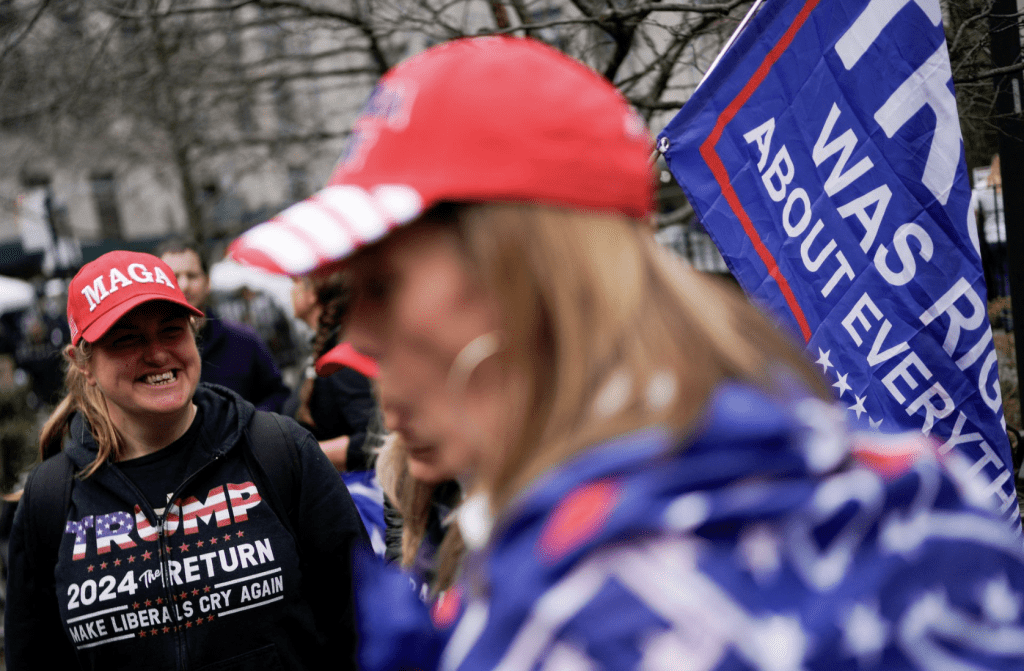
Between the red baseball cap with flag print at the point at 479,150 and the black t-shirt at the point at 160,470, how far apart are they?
161 centimetres

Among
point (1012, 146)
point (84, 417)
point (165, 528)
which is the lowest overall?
point (1012, 146)

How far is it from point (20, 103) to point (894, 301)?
8.32 meters

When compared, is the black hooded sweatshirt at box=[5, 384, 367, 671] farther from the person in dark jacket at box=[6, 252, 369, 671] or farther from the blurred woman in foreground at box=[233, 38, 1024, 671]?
the blurred woman in foreground at box=[233, 38, 1024, 671]

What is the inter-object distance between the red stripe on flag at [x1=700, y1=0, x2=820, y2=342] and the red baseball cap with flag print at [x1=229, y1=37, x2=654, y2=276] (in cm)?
175

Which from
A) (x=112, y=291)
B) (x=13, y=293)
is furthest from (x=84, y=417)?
(x=13, y=293)

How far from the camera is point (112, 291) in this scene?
7.77 feet

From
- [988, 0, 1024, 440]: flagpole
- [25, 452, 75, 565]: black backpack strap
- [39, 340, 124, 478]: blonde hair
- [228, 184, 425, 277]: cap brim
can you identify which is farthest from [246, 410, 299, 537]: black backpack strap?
[988, 0, 1024, 440]: flagpole

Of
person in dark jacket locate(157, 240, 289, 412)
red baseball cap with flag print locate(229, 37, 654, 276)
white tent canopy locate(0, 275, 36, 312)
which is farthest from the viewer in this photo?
white tent canopy locate(0, 275, 36, 312)

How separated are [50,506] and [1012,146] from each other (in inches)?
150

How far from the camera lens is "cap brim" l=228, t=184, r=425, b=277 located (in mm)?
861

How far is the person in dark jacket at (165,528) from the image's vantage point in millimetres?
2209

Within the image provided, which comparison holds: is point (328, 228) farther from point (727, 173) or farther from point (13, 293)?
point (13, 293)

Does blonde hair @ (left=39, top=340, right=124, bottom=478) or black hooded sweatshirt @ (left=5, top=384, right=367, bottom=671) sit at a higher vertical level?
blonde hair @ (left=39, top=340, right=124, bottom=478)

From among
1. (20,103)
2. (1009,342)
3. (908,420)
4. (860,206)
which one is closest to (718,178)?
(860,206)
